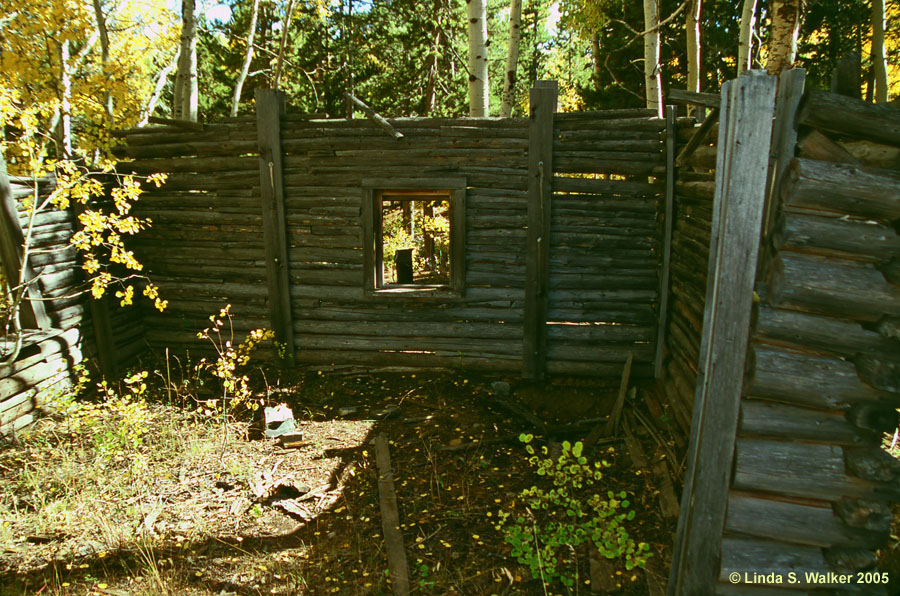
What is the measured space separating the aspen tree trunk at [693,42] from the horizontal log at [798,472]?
851cm

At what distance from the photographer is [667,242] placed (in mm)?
Answer: 5812

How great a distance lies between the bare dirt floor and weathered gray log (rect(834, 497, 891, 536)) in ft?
3.78

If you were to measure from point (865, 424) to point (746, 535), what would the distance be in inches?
32.2

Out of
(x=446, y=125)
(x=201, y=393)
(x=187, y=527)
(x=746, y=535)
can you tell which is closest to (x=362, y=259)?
(x=446, y=125)

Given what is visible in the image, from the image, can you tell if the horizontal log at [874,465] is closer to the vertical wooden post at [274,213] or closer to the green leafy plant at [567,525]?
the green leafy plant at [567,525]

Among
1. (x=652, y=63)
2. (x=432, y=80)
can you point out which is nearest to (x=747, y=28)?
(x=652, y=63)

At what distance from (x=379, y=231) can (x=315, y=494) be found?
3340 millimetres

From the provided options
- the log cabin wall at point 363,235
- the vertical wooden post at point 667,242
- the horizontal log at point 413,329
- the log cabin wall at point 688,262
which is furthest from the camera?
the horizontal log at point 413,329

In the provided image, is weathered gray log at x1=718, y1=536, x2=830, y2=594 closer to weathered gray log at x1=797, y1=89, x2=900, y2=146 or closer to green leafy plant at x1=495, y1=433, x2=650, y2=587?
green leafy plant at x1=495, y1=433, x2=650, y2=587

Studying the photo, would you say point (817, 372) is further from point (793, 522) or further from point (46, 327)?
A: point (46, 327)

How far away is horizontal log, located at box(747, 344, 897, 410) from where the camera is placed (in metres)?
2.58

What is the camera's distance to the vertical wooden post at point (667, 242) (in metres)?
5.65

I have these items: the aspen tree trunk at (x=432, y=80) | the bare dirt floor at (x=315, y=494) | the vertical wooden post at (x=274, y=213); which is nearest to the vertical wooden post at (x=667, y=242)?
the bare dirt floor at (x=315, y=494)

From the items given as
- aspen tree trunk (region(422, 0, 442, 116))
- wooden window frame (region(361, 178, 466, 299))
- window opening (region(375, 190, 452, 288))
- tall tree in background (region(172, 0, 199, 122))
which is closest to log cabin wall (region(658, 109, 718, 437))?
wooden window frame (region(361, 178, 466, 299))
